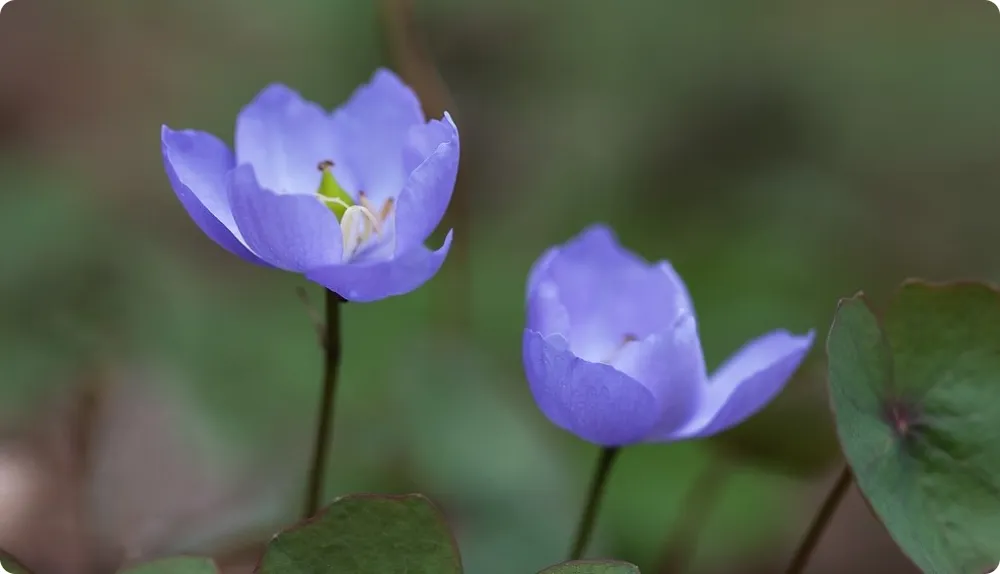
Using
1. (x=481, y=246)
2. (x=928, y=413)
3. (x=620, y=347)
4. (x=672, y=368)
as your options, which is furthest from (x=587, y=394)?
(x=481, y=246)

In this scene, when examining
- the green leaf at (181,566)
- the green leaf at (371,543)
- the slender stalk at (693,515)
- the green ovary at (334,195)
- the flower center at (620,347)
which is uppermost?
the green ovary at (334,195)

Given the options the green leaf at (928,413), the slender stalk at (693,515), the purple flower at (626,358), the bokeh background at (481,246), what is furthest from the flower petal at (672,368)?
the slender stalk at (693,515)

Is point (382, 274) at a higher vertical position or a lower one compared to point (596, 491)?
higher

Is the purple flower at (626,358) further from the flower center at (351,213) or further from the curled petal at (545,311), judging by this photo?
the flower center at (351,213)

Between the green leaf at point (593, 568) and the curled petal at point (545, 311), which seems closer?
the green leaf at point (593, 568)

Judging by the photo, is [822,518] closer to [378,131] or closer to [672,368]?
[672,368]

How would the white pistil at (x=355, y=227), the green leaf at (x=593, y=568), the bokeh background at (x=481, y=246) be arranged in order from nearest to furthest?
the green leaf at (x=593, y=568) < the white pistil at (x=355, y=227) < the bokeh background at (x=481, y=246)

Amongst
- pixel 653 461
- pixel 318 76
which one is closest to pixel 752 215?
pixel 653 461
